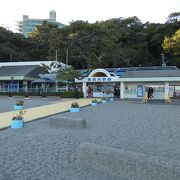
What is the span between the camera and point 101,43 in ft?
127

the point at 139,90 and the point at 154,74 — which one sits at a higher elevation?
the point at 154,74

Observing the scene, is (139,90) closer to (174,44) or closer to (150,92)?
(150,92)

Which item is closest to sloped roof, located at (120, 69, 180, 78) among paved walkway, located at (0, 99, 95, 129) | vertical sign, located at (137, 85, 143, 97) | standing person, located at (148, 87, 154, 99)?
vertical sign, located at (137, 85, 143, 97)

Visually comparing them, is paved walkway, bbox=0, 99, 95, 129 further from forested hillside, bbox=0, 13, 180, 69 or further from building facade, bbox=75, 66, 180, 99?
forested hillside, bbox=0, 13, 180, 69

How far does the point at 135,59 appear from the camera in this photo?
57.4 meters

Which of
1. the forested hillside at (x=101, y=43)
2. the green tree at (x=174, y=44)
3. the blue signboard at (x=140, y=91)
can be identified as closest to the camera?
the blue signboard at (x=140, y=91)

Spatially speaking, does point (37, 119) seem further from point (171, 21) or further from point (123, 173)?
point (171, 21)

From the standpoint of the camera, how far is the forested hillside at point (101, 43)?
3872 centimetres

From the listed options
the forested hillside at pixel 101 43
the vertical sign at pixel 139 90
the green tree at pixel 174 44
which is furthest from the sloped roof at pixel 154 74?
the green tree at pixel 174 44

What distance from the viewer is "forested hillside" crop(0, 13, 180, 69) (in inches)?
1524

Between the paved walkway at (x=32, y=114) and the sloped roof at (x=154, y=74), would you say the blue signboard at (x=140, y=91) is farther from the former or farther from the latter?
the paved walkway at (x=32, y=114)

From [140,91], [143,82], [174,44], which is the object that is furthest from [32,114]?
[174,44]

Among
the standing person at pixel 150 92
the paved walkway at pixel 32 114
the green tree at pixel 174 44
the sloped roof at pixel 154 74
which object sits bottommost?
the paved walkway at pixel 32 114

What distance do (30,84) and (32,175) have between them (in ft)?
134
